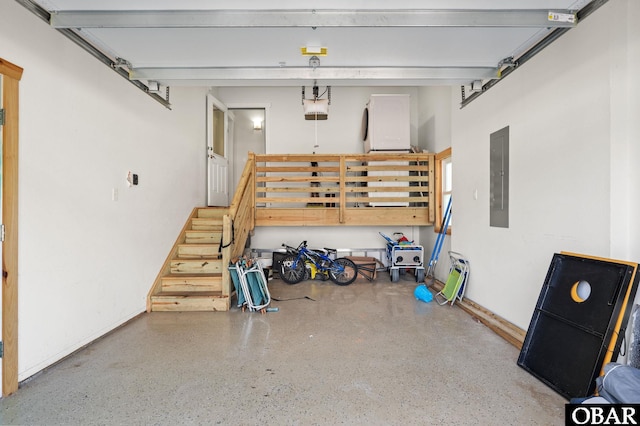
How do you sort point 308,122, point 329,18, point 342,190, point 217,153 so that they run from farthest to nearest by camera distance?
point 308,122, point 217,153, point 342,190, point 329,18

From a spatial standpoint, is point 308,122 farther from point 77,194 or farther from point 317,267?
point 77,194

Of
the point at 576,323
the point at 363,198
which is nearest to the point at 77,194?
the point at 363,198

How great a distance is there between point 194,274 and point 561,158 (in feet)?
13.6

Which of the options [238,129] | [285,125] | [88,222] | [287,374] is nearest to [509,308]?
[287,374]

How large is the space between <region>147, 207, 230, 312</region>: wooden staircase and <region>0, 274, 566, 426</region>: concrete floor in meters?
0.30

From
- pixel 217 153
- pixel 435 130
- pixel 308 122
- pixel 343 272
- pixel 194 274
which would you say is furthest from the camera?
pixel 308 122

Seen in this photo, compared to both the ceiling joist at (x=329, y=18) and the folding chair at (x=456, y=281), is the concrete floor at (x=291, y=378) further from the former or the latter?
the ceiling joist at (x=329, y=18)

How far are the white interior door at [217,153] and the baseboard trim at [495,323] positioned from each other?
4478 mm

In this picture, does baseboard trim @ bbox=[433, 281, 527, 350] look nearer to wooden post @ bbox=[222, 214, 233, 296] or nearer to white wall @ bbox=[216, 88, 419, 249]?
white wall @ bbox=[216, 88, 419, 249]

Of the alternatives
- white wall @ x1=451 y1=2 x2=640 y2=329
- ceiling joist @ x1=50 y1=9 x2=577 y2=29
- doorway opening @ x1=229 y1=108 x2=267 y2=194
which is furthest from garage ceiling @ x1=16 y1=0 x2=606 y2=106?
doorway opening @ x1=229 y1=108 x2=267 y2=194

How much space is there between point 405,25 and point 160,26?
5.69 ft

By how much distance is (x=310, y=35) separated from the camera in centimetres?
234

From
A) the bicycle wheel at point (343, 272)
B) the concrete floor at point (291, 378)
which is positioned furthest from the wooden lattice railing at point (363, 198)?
the concrete floor at point (291, 378)

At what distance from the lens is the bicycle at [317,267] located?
4.89 m
